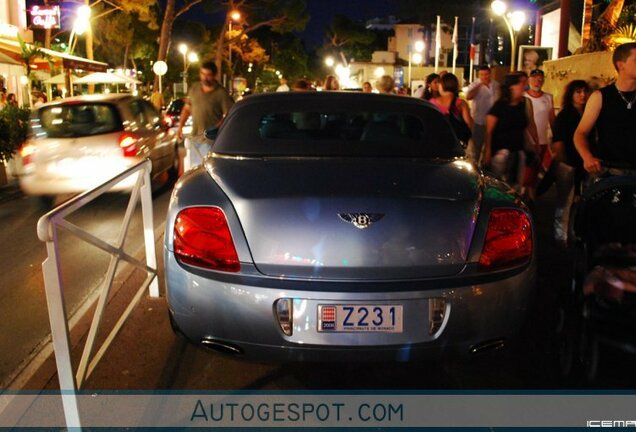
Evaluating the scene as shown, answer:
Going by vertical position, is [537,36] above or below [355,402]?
above

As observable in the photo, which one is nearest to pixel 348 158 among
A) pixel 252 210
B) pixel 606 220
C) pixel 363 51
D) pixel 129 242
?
pixel 252 210

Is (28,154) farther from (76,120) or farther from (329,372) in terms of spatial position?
(329,372)

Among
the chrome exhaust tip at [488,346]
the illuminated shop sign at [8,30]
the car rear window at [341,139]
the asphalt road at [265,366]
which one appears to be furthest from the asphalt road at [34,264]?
the illuminated shop sign at [8,30]

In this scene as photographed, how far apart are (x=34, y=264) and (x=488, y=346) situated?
503 cm

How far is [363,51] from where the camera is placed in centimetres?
9425

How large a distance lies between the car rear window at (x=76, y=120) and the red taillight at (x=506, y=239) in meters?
7.87

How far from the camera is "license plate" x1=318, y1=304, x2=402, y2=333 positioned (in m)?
3.07

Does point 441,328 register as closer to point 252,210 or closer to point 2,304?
point 252,210

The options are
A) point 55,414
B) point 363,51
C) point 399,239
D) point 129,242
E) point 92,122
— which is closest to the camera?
point 399,239

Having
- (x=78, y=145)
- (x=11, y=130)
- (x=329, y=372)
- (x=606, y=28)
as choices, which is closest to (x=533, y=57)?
(x=606, y=28)

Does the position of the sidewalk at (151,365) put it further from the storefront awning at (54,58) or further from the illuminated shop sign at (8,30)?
the illuminated shop sign at (8,30)

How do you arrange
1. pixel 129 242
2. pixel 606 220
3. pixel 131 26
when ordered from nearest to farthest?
pixel 606 220, pixel 129 242, pixel 131 26

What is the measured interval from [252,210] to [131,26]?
194 feet

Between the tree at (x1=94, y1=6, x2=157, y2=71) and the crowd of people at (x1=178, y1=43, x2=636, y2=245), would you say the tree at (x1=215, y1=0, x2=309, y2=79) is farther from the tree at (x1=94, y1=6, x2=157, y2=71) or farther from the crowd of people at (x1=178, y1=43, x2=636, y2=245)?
the crowd of people at (x1=178, y1=43, x2=636, y2=245)
